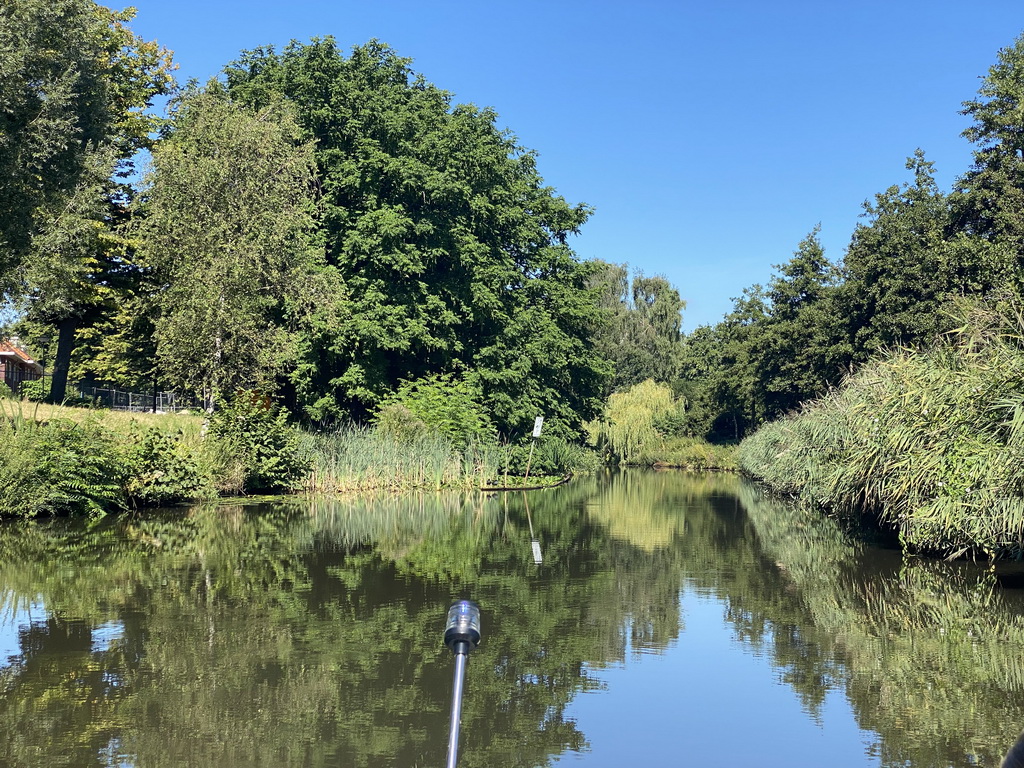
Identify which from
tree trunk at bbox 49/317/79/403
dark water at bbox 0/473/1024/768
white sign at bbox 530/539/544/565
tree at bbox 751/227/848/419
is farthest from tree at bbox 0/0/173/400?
tree at bbox 751/227/848/419

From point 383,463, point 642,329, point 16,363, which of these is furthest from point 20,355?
point 383,463

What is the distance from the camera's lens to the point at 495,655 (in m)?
9.27

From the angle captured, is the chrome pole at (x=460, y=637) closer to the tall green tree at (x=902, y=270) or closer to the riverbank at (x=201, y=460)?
the riverbank at (x=201, y=460)

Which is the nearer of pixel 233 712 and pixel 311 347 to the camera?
pixel 233 712

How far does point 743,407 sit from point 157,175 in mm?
48100

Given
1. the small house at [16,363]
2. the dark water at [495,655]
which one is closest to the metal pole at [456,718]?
the dark water at [495,655]

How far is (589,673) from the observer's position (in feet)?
28.7

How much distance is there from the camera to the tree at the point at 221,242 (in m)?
26.6

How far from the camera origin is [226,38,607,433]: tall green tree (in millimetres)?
34000

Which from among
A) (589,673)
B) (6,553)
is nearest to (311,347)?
(6,553)

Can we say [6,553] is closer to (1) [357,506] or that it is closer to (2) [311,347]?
(1) [357,506]

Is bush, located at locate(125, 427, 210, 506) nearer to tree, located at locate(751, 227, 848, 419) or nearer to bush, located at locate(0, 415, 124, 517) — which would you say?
bush, located at locate(0, 415, 124, 517)

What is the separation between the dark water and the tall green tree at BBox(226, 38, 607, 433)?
650 inches

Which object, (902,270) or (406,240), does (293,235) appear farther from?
(902,270)
